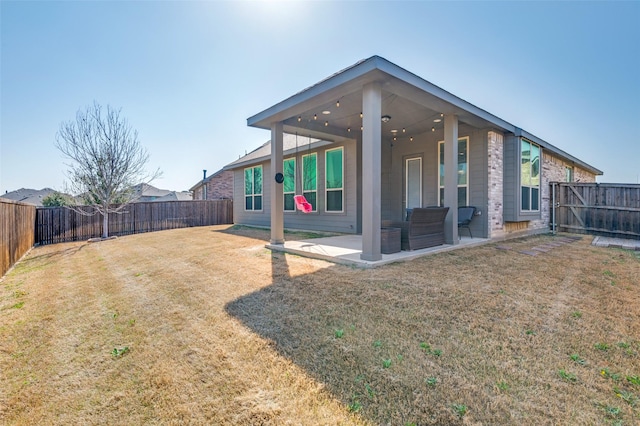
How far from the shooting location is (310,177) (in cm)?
998

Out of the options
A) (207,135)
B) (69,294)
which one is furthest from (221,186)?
(69,294)

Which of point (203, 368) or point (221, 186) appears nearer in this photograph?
point (203, 368)

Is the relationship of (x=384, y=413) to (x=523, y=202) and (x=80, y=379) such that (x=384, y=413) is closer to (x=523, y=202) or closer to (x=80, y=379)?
(x=80, y=379)

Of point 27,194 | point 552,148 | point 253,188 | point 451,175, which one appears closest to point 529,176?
point 552,148

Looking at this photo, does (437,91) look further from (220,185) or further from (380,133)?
(220,185)

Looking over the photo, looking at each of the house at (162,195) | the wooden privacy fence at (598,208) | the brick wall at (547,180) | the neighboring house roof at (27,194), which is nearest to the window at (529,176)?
the brick wall at (547,180)

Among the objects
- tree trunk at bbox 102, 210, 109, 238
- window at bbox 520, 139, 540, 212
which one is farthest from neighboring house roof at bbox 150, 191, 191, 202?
window at bbox 520, 139, 540, 212

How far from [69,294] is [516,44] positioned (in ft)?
39.3

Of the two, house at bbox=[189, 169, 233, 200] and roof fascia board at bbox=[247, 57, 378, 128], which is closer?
roof fascia board at bbox=[247, 57, 378, 128]

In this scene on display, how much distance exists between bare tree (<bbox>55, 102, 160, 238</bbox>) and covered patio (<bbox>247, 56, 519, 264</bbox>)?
7.50 metres

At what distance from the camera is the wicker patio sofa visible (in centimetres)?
560

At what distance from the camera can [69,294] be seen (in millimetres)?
4105

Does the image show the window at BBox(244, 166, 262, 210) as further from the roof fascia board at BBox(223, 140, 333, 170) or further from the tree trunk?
the tree trunk

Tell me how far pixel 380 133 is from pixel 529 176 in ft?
20.4
